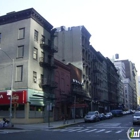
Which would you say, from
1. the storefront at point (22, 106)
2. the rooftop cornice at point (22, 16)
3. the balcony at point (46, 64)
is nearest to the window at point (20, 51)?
the balcony at point (46, 64)

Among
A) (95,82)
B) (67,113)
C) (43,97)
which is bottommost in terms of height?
(67,113)

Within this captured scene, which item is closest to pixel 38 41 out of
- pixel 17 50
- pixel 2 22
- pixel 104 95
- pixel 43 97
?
pixel 17 50

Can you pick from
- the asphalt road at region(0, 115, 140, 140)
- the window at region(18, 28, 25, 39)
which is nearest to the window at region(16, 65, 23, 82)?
the window at region(18, 28, 25, 39)

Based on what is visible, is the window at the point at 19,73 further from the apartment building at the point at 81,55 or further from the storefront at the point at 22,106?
the apartment building at the point at 81,55

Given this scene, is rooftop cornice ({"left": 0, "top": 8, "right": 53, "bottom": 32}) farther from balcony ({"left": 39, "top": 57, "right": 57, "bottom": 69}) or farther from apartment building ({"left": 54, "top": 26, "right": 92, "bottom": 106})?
apartment building ({"left": 54, "top": 26, "right": 92, "bottom": 106})

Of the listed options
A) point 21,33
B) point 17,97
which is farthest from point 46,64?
point 17,97

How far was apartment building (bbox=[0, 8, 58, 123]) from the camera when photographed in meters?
31.5

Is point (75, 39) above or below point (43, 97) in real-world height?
above

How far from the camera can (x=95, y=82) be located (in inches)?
2413

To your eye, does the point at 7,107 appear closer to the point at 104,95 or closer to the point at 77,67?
the point at 77,67

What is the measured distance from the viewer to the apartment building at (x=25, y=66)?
103ft

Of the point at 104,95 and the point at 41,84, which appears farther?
the point at 104,95

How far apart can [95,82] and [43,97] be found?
94.0 ft

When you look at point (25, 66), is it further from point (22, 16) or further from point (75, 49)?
point (75, 49)
